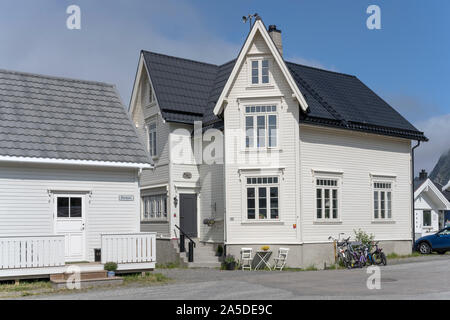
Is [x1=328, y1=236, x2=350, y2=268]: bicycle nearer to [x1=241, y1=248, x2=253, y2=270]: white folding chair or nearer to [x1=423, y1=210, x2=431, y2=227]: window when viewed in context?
[x1=241, y1=248, x2=253, y2=270]: white folding chair

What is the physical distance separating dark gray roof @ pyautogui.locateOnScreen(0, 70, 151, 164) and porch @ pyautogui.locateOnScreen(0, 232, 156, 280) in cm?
274

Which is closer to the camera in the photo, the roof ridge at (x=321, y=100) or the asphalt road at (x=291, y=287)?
the asphalt road at (x=291, y=287)

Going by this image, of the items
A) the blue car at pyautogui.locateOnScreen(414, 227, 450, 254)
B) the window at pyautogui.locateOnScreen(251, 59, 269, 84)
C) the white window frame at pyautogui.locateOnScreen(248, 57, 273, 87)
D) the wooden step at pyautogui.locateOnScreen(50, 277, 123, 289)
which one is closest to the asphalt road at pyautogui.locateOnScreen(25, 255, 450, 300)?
the wooden step at pyautogui.locateOnScreen(50, 277, 123, 289)

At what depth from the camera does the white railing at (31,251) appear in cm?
1669

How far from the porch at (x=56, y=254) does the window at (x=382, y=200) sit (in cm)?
1225

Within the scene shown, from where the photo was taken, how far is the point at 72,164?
62.3ft

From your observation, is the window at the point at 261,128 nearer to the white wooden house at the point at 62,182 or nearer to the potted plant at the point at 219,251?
the potted plant at the point at 219,251

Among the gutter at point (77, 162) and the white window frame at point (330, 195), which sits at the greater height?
the gutter at point (77, 162)

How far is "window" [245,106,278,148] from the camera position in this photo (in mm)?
Answer: 24109

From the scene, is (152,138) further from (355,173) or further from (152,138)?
(355,173)

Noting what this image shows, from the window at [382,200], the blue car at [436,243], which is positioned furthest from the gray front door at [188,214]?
the blue car at [436,243]

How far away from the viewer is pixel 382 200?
89.6 ft

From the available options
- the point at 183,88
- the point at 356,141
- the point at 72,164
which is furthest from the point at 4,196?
the point at 356,141

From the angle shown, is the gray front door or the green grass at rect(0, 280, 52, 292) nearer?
the green grass at rect(0, 280, 52, 292)
